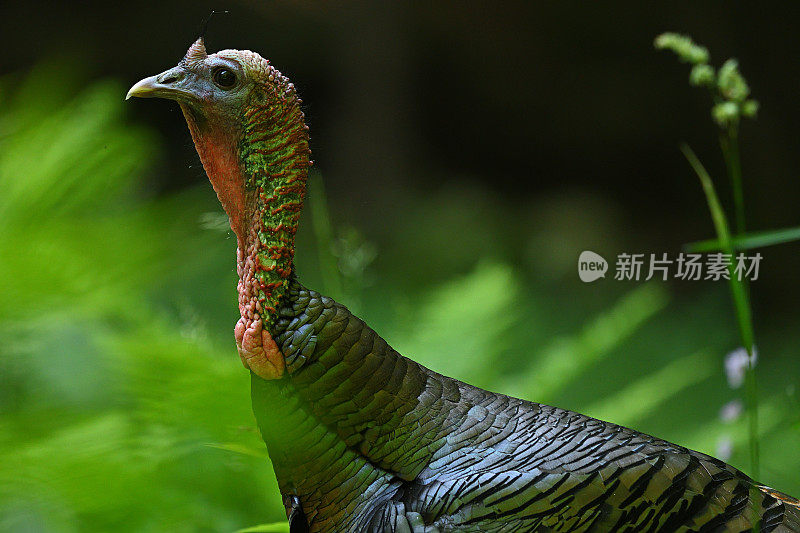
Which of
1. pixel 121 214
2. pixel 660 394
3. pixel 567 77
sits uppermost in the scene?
pixel 567 77

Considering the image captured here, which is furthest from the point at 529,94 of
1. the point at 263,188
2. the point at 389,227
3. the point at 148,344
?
the point at 263,188

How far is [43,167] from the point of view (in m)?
1.42

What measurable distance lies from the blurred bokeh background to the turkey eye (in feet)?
0.37

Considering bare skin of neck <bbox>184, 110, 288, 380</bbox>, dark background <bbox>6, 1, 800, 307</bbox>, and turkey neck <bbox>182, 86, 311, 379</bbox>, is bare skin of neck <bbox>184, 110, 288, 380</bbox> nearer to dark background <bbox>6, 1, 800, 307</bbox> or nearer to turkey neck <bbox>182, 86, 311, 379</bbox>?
turkey neck <bbox>182, 86, 311, 379</bbox>

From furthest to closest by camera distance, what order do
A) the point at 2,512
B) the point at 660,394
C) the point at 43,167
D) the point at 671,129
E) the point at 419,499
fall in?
the point at 671,129
the point at 660,394
the point at 43,167
the point at 2,512
the point at 419,499

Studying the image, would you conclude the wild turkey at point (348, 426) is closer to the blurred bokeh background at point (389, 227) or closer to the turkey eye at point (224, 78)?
the turkey eye at point (224, 78)

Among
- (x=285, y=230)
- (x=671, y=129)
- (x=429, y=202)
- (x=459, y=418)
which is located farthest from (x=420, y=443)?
(x=671, y=129)

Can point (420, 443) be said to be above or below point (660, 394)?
below

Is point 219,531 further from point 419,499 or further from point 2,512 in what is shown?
point 419,499

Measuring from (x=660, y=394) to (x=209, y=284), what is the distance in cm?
88

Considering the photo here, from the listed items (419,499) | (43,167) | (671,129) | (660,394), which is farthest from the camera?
(671,129)

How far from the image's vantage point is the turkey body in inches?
29.0

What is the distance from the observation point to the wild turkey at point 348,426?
75cm

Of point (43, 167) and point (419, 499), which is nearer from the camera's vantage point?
point (419, 499)
